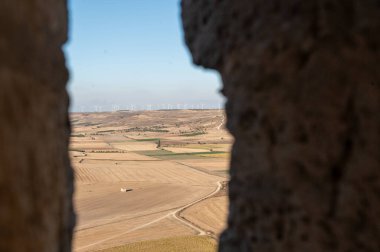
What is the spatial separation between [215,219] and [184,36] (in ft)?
76.3

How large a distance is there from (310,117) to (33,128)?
10.2 ft

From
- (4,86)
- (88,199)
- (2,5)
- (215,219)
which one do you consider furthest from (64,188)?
(88,199)

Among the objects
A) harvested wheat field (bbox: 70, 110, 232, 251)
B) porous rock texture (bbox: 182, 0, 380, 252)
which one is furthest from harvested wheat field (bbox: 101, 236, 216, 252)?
porous rock texture (bbox: 182, 0, 380, 252)

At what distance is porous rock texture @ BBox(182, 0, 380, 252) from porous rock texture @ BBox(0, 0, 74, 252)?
2336mm

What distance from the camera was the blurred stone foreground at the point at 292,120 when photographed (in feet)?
15.1

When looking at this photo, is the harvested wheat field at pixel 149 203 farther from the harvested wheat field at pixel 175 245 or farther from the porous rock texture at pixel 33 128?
the porous rock texture at pixel 33 128

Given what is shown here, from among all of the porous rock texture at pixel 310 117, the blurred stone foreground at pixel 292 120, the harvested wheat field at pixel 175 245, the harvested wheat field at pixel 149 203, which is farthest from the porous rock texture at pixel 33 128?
the harvested wheat field at pixel 149 203

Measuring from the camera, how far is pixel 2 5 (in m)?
3.07

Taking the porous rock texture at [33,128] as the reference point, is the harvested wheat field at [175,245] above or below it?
below

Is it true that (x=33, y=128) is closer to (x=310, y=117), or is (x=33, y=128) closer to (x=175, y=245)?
(x=310, y=117)

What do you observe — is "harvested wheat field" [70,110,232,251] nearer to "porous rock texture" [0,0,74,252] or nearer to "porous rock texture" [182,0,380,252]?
"porous rock texture" [182,0,380,252]

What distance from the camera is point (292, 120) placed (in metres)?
5.05

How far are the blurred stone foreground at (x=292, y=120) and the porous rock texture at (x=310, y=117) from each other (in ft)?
0.04

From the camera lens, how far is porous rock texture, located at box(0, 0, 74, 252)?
3.02 m
